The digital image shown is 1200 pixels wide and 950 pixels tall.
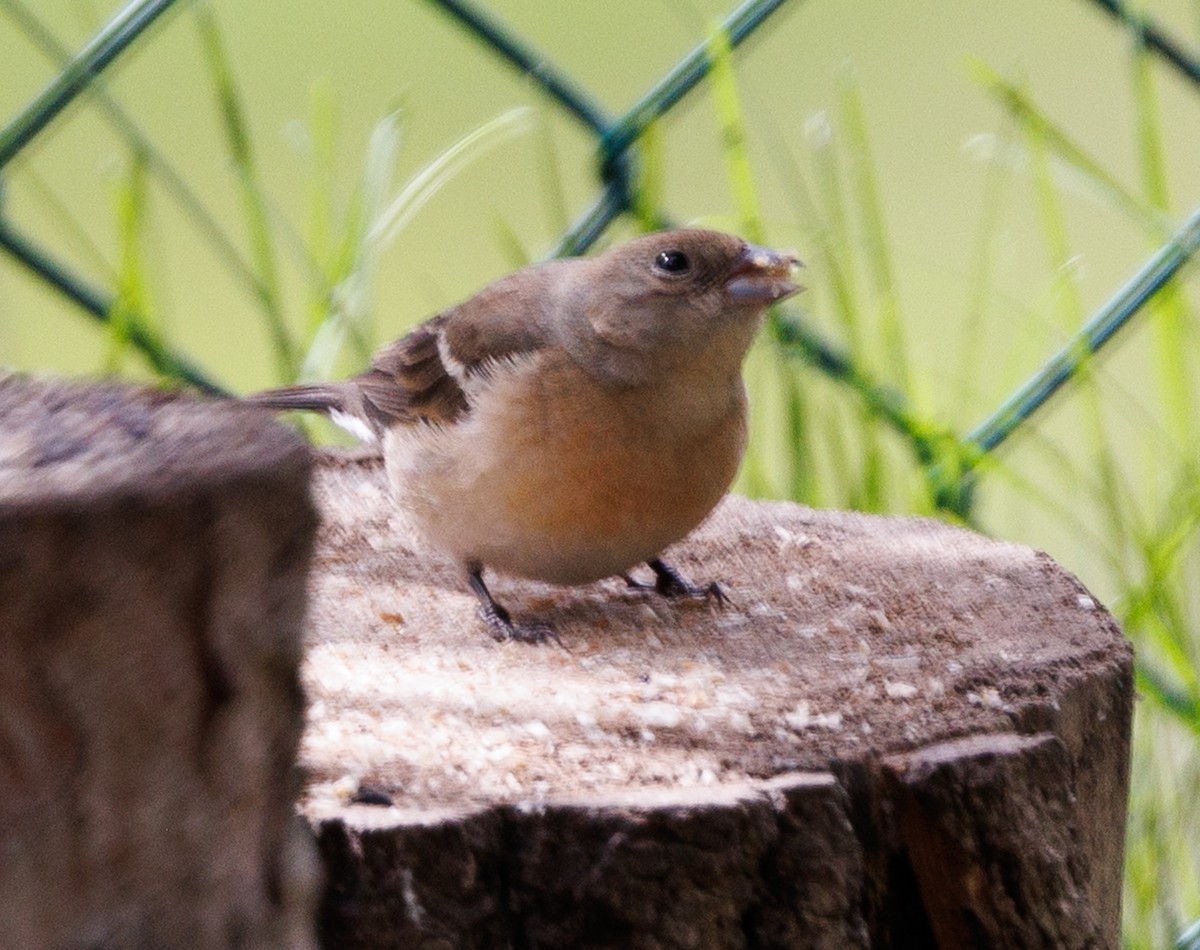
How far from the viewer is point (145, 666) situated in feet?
3.03

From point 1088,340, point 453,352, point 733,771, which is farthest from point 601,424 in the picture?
point 1088,340

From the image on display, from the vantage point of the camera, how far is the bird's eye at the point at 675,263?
2205mm

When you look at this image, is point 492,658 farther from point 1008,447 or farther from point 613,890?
point 1008,447

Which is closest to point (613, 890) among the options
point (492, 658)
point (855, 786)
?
point (855, 786)

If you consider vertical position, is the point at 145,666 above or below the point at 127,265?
below

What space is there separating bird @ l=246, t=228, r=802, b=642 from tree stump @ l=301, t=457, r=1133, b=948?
0.34ft

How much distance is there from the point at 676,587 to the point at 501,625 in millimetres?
308

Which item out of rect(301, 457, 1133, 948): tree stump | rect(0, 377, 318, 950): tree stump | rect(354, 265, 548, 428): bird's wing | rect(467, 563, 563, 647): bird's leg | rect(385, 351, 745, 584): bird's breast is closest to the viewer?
rect(0, 377, 318, 950): tree stump

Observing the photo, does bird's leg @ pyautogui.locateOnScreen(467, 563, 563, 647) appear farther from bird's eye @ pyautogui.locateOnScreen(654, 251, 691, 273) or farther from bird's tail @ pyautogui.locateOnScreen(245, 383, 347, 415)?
bird's tail @ pyautogui.locateOnScreen(245, 383, 347, 415)

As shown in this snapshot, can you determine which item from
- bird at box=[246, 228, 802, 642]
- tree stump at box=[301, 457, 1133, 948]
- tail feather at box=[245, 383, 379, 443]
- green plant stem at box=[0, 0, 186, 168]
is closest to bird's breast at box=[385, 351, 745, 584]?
bird at box=[246, 228, 802, 642]

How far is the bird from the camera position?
2.11 metres

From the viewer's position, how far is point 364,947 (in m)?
1.38

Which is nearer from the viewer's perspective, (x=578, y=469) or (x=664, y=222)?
(x=578, y=469)

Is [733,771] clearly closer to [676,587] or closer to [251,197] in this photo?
[676,587]
